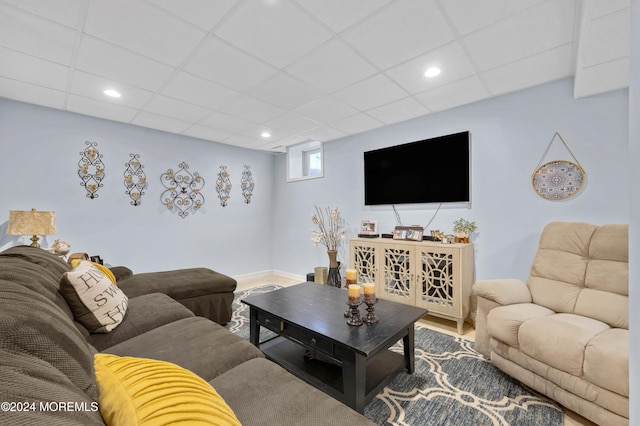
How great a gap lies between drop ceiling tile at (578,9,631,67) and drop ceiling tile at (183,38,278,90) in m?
2.13

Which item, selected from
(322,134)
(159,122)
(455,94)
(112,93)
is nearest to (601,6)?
(455,94)

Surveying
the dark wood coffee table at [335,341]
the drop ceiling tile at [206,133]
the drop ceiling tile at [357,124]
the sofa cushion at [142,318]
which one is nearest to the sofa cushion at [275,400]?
the dark wood coffee table at [335,341]

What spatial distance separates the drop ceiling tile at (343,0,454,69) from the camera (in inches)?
62.8

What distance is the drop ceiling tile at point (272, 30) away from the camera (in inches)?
62.6

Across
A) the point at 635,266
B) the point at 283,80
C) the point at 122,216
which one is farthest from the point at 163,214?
the point at 635,266

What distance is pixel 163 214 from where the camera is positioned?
3.89m

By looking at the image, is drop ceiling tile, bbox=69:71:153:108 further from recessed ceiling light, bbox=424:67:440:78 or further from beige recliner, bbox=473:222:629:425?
beige recliner, bbox=473:222:629:425

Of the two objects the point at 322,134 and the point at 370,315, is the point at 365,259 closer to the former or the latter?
the point at 370,315

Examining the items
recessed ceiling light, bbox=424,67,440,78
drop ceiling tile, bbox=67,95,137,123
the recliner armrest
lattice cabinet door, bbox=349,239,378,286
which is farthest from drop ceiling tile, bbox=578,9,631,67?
drop ceiling tile, bbox=67,95,137,123

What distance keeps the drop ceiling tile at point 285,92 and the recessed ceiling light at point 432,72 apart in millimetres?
982

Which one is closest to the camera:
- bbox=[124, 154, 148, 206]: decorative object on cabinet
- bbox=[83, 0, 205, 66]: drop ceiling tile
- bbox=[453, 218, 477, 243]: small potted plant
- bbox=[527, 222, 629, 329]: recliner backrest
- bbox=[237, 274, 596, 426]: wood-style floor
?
bbox=[237, 274, 596, 426]: wood-style floor

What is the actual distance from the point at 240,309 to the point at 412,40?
3197mm

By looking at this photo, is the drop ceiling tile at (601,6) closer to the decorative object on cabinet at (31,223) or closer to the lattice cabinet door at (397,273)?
the lattice cabinet door at (397,273)

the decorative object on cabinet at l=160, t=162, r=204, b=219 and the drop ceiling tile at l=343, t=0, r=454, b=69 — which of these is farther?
the decorative object on cabinet at l=160, t=162, r=204, b=219
